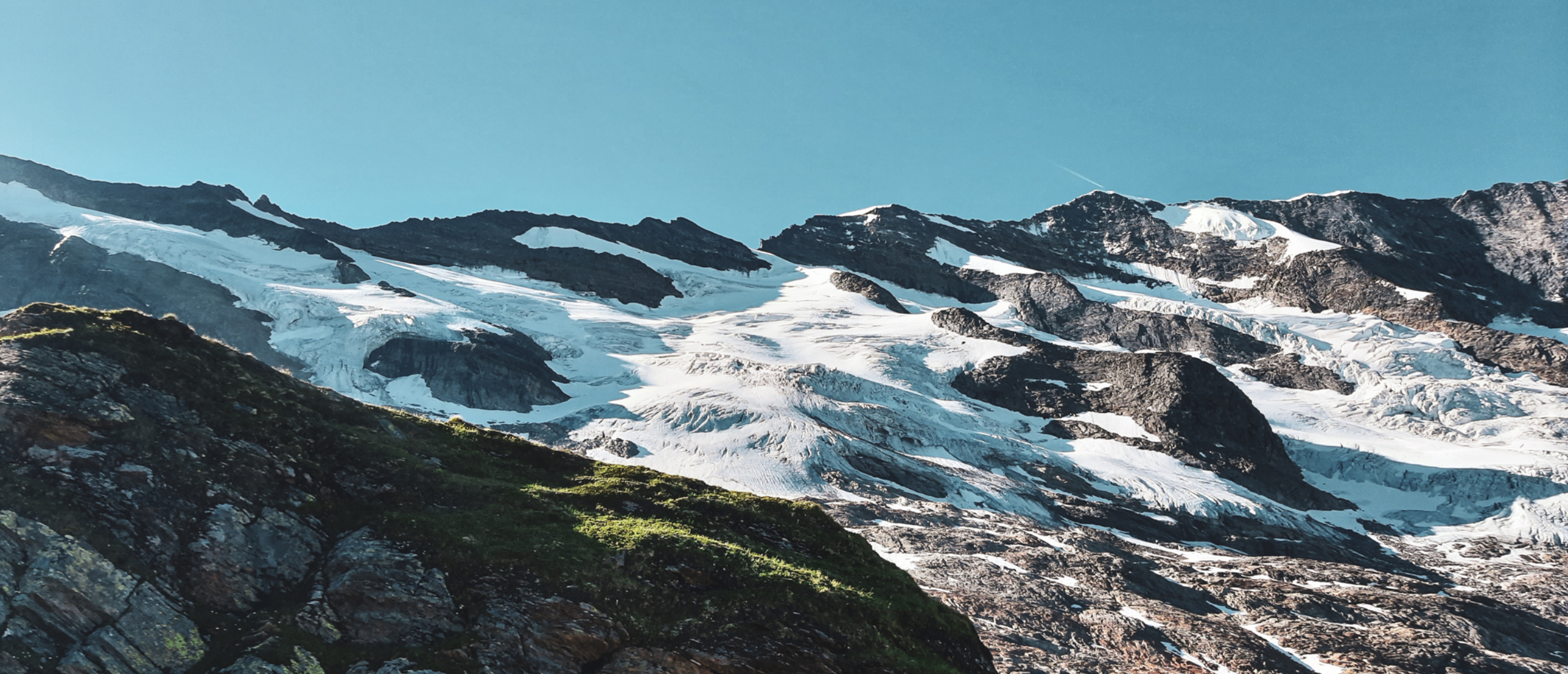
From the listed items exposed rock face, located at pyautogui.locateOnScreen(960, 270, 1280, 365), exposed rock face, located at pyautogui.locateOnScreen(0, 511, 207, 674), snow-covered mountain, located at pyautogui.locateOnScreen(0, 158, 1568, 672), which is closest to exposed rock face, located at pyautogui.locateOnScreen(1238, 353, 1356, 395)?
snow-covered mountain, located at pyautogui.locateOnScreen(0, 158, 1568, 672)

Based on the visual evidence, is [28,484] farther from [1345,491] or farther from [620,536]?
[1345,491]

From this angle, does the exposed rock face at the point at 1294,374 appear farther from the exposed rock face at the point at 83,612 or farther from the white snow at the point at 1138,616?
the exposed rock face at the point at 83,612

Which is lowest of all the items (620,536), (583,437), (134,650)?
(583,437)

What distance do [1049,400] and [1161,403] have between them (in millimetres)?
15588

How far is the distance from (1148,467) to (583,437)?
67.8 meters

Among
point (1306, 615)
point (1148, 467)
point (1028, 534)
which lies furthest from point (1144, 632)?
point (1148, 467)

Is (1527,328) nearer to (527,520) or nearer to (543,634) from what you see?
(527,520)

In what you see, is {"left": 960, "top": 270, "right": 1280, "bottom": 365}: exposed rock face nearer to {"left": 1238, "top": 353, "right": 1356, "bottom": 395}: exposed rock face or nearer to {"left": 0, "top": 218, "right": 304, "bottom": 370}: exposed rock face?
{"left": 1238, "top": 353, "right": 1356, "bottom": 395}: exposed rock face

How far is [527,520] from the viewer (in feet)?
61.1

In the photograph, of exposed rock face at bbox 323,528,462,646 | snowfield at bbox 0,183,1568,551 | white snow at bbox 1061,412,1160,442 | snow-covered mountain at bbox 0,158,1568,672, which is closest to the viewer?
exposed rock face at bbox 323,528,462,646

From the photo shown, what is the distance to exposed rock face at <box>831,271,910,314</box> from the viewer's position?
177 meters

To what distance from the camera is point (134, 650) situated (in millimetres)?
12508

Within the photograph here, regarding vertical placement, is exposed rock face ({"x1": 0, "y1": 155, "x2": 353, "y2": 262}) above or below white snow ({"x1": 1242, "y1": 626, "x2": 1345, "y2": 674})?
above

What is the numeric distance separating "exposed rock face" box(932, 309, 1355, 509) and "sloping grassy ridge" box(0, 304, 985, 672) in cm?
10082
